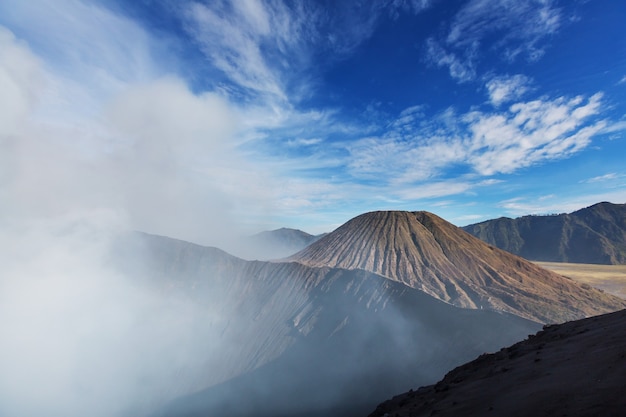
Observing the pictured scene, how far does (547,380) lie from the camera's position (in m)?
10.8

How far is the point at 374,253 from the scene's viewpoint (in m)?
65.2

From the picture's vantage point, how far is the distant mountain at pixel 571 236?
148788 mm

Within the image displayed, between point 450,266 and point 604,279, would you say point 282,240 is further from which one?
point 604,279

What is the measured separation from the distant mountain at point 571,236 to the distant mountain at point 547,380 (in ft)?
568

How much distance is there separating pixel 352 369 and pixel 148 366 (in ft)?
101

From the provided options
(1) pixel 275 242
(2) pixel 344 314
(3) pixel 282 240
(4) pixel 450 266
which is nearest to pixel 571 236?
(4) pixel 450 266

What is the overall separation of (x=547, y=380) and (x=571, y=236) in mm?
201527

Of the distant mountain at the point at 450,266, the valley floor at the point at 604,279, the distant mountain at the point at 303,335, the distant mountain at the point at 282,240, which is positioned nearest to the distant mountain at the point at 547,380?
the distant mountain at the point at 303,335

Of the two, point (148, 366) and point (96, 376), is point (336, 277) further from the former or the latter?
point (96, 376)

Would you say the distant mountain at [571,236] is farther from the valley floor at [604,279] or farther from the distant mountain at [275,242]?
the distant mountain at [275,242]

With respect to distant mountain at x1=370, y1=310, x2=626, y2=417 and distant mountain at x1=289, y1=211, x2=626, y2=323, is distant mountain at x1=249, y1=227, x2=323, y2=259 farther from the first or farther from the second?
distant mountain at x1=370, y1=310, x2=626, y2=417

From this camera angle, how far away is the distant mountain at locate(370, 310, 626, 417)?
8539 millimetres

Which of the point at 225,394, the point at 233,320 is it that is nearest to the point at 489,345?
the point at 225,394

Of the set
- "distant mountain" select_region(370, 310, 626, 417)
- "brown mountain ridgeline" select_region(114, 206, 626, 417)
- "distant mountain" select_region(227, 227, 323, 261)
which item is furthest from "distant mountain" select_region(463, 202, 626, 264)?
"distant mountain" select_region(370, 310, 626, 417)
